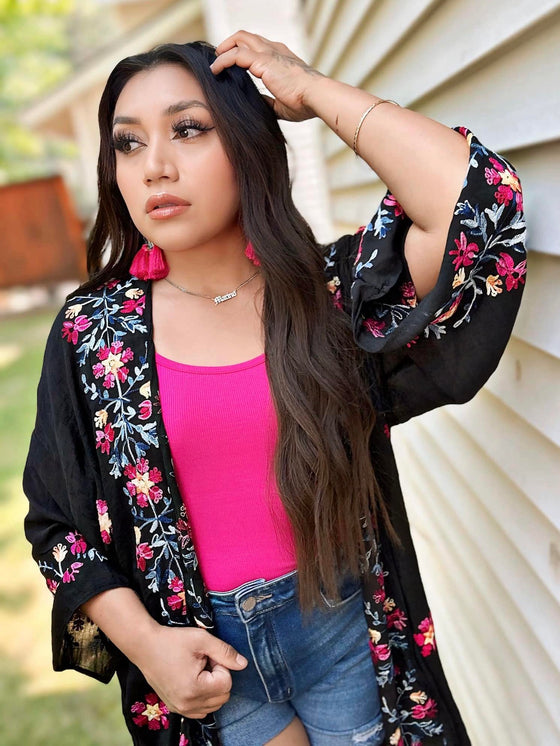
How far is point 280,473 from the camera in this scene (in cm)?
159

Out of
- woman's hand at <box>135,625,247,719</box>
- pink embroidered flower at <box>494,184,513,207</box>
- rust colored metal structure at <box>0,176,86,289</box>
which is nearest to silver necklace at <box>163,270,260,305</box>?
pink embroidered flower at <box>494,184,513,207</box>

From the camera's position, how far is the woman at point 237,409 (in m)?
1.58

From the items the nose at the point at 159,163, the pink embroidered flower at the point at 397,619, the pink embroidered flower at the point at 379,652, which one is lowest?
the pink embroidered flower at the point at 379,652

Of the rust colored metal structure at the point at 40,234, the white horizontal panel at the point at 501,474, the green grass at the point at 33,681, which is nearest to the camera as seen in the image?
the white horizontal panel at the point at 501,474

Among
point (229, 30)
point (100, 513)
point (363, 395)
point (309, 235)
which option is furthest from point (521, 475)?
point (229, 30)

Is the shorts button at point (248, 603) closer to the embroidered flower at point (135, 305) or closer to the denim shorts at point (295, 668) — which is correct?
the denim shorts at point (295, 668)

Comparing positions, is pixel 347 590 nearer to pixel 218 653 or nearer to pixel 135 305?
pixel 218 653

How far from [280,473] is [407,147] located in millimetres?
670

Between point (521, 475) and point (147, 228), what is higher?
point (147, 228)

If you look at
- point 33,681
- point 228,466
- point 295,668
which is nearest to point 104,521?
point 228,466

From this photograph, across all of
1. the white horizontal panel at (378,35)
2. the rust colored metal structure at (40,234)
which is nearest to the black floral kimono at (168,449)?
the white horizontal panel at (378,35)

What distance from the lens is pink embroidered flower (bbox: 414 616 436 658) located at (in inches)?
71.2

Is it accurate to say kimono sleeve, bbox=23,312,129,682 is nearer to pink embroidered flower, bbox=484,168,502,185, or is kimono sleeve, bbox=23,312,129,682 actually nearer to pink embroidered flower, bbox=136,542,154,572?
pink embroidered flower, bbox=136,542,154,572

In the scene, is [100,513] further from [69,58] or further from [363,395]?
[69,58]
